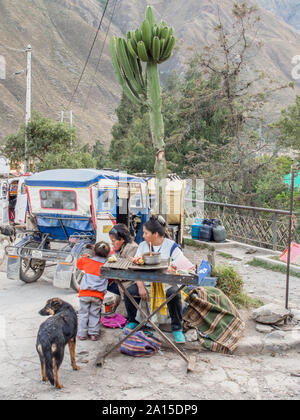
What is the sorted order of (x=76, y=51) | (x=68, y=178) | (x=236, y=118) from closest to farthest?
(x=68, y=178) < (x=236, y=118) < (x=76, y=51)

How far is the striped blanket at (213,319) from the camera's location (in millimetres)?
4945

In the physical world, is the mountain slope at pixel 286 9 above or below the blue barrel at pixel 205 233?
above

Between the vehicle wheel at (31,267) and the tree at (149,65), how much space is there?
8.85 feet

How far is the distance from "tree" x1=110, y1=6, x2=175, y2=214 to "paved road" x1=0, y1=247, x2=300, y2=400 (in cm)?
351

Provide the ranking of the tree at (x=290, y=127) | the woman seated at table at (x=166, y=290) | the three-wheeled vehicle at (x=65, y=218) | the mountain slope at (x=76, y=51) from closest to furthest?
the woman seated at table at (x=166, y=290) < the three-wheeled vehicle at (x=65, y=218) < the tree at (x=290, y=127) < the mountain slope at (x=76, y=51)

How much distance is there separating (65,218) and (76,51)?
9916 cm

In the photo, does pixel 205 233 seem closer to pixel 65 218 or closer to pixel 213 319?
pixel 65 218

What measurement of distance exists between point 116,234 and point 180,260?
3.50 feet

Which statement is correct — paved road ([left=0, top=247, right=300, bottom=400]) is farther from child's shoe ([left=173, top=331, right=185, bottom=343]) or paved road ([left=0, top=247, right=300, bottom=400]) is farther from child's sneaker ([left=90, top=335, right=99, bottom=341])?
child's shoe ([left=173, top=331, right=185, bottom=343])

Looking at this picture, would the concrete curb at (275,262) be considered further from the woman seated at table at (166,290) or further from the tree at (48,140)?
the tree at (48,140)

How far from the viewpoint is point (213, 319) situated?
5.11 metres

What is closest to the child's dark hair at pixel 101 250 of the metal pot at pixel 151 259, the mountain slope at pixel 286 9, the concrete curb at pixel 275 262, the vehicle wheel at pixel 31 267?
the metal pot at pixel 151 259

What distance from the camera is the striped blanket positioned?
16.2 feet

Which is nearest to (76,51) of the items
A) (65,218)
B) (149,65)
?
(149,65)
